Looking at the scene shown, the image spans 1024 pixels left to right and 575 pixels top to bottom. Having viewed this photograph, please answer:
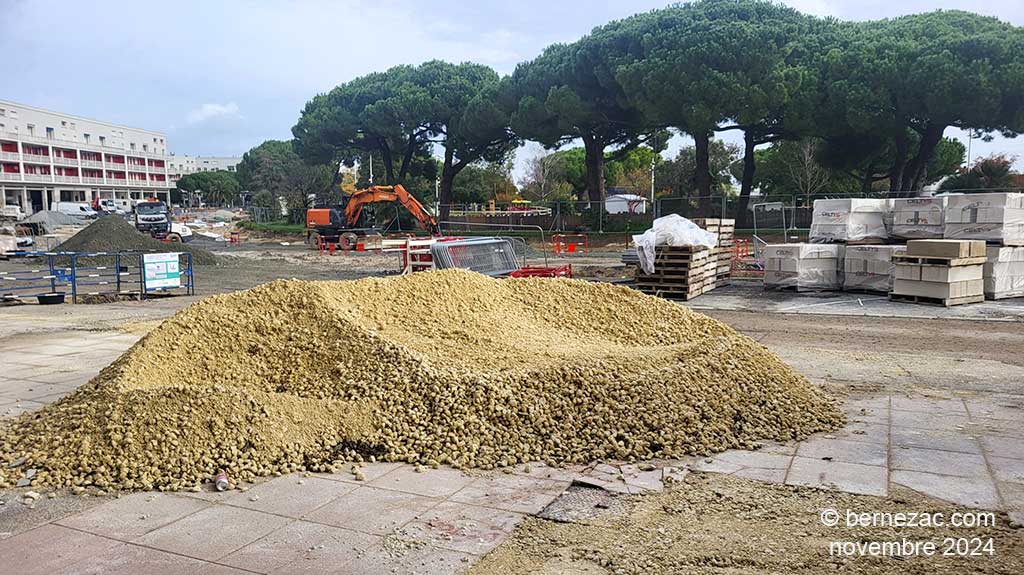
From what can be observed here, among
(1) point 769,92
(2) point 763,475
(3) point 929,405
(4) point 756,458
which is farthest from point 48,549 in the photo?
(1) point 769,92

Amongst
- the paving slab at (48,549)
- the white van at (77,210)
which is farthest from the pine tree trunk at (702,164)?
the white van at (77,210)

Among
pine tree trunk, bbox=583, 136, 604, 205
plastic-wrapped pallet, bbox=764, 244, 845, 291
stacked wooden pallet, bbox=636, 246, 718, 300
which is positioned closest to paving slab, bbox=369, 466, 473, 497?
stacked wooden pallet, bbox=636, 246, 718, 300

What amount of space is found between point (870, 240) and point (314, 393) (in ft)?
49.0

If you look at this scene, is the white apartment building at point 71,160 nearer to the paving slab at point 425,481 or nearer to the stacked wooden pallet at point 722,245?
the stacked wooden pallet at point 722,245

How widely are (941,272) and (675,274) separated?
17.6 ft

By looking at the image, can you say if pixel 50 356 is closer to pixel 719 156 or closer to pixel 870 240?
pixel 870 240

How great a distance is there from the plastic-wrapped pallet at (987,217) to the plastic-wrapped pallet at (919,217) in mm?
277

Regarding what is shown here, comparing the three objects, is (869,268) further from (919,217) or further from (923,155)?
(923,155)

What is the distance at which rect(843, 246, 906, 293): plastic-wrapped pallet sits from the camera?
53.3ft

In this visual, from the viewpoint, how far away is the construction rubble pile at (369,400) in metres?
5.65

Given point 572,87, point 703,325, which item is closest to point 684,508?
point 703,325

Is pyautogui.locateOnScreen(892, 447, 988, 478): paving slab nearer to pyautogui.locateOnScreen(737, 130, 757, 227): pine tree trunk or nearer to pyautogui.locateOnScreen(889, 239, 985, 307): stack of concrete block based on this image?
pyautogui.locateOnScreen(889, 239, 985, 307): stack of concrete block

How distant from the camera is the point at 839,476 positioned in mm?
5391

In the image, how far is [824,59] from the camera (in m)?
33.1
